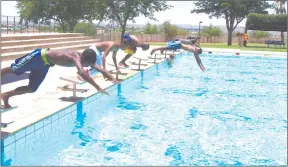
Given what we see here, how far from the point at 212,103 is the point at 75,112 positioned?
4106 mm

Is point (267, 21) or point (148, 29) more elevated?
point (148, 29)

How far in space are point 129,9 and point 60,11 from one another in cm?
841

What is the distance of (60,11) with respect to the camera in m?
33.6

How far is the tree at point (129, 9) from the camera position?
3947 centimetres

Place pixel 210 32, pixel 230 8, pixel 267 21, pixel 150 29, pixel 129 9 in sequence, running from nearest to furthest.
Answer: pixel 267 21
pixel 129 9
pixel 230 8
pixel 150 29
pixel 210 32

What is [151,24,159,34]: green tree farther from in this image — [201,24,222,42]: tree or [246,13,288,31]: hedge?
[246,13,288,31]: hedge

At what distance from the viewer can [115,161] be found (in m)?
5.80

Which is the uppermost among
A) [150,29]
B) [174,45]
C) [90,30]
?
[150,29]

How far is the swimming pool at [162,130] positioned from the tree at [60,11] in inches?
887

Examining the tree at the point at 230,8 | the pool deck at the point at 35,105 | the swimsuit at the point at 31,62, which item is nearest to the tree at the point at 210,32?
the tree at the point at 230,8

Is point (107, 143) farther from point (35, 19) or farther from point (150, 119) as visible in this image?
point (35, 19)

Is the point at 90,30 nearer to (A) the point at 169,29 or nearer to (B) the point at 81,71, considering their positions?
(A) the point at 169,29

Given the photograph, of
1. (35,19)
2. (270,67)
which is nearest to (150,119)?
(270,67)

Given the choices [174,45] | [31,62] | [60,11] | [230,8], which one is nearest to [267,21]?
[230,8]
